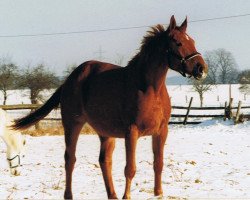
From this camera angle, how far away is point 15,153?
722cm

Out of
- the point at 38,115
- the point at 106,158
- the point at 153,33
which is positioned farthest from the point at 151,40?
the point at 38,115

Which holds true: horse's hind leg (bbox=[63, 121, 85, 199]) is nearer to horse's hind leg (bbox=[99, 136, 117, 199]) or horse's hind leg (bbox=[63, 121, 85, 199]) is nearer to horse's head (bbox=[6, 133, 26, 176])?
horse's hind leg (bbox=[99, 136, 117, 199])

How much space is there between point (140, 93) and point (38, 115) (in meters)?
2.23

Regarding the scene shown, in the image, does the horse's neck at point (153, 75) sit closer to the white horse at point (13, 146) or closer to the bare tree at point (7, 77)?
the white horse at point (13, 146)

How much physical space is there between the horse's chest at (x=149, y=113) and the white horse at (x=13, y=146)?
4128mm

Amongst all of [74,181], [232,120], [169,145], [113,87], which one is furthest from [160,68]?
[232,120]

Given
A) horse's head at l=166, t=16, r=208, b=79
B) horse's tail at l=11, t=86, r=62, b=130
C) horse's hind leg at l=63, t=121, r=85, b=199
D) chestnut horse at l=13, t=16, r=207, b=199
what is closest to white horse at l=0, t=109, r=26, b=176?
horse's tail at l=11, t=86, r=62, b=130

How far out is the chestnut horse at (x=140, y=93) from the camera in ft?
12.4

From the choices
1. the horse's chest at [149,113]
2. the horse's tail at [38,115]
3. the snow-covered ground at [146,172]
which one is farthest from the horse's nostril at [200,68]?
the horse's tail at [38,115]

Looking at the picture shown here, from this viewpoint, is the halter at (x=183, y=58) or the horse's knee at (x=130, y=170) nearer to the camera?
the halter at (x=183, y=58)

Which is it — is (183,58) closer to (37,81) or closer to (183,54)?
(183,54)

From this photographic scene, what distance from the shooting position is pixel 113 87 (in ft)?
13.9

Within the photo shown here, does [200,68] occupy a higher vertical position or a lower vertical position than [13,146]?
higher

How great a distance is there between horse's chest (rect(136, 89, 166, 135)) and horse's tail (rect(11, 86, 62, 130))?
1.99m
